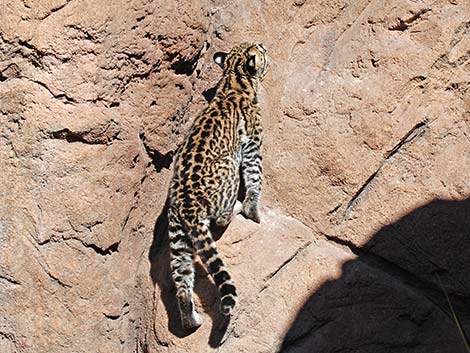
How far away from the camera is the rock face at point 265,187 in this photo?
7117 millimetres

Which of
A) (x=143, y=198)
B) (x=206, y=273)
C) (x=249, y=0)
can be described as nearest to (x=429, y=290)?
(x=206, y=273)

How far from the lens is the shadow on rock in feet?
23.6

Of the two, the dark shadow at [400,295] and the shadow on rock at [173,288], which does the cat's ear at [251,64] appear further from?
the dark shadow at [400,295]

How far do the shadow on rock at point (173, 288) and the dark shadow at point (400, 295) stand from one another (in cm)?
61

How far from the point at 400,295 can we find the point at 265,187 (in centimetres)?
162

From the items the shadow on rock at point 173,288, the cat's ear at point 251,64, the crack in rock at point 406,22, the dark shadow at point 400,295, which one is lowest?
the shadow on rock at point 173,288

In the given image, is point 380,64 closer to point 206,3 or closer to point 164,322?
point 206,3

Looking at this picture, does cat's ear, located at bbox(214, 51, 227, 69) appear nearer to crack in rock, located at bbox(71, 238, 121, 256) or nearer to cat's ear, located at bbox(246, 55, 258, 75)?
cat's ear, located at bbox(246, 55, 258, 75)

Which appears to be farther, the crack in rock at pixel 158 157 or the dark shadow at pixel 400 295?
the crack in rock at pixel 158 157

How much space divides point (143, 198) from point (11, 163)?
1249mm

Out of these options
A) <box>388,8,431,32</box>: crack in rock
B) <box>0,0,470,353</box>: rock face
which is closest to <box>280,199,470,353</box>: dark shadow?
<box>0,0,470,353</box>: rock face

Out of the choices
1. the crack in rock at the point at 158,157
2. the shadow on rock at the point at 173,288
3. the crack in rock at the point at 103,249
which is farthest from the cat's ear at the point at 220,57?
the crack in rock at the point at 103,249

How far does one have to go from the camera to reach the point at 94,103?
283 inches

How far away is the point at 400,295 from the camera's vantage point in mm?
7242
